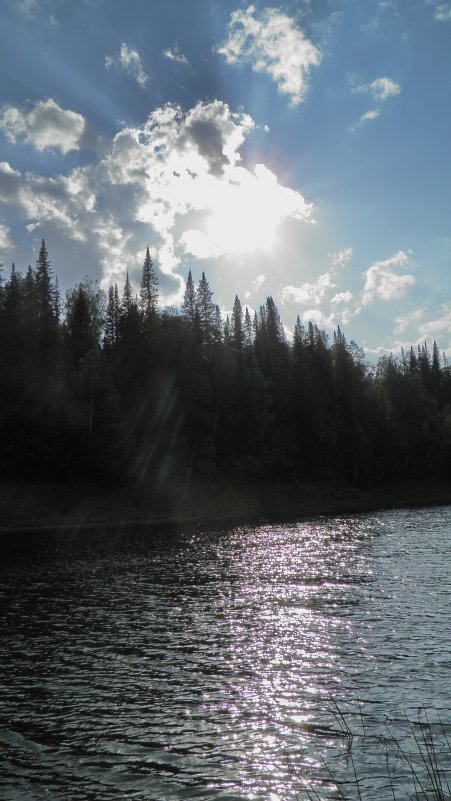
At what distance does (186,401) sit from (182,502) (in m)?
19.6

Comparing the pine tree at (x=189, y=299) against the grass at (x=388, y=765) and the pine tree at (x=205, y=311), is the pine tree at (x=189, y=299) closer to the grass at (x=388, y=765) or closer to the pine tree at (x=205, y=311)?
the pine tree at (x=205, y=311)

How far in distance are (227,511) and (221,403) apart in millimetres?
26842

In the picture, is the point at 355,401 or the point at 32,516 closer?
the point at 32,516

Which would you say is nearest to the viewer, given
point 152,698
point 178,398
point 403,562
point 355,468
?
point 152,698

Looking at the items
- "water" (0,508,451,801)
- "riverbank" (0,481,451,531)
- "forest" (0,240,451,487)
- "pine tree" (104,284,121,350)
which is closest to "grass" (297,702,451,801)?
→ "water" (0,508,451,801)

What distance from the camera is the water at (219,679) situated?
11188mm

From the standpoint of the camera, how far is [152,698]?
15.2m

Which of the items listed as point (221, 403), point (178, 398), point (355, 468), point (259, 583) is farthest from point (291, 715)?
point (355, 468)

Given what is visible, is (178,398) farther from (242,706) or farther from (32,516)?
(242,706)

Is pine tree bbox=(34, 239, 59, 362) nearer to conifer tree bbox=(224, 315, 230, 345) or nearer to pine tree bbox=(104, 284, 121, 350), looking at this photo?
pine tree bbox=(104, 284, 121, 350)

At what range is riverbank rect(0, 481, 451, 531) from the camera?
64.9 m

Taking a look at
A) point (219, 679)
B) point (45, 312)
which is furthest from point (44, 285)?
point (219, 679)

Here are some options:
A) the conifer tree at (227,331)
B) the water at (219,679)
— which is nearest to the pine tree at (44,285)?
the conifer tree at (227,331)

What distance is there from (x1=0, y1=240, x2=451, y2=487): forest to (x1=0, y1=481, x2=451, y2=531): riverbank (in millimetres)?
2752
